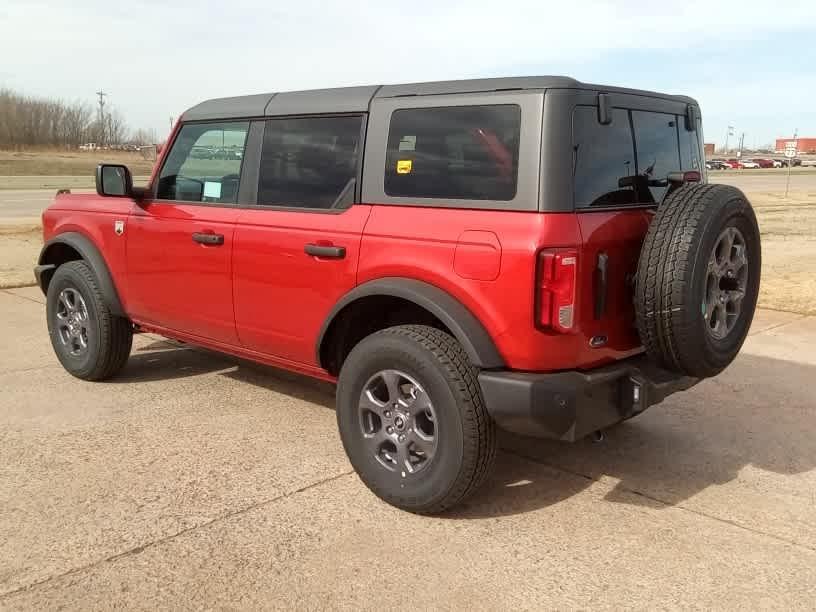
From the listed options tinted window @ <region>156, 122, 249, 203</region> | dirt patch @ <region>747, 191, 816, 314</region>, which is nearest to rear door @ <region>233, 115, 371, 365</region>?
tinted window @ <region>156, 122, 249, 203</region>

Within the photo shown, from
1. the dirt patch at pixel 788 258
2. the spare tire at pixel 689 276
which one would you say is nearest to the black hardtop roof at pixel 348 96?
the spare tire at pixel 689 276

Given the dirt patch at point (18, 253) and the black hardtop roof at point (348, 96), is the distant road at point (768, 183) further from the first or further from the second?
the black hardtop roof at point (348, 96)

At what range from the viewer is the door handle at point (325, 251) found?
3.62 m

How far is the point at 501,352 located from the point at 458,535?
0.79 meters

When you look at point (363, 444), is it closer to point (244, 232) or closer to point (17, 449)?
point (244, 232)

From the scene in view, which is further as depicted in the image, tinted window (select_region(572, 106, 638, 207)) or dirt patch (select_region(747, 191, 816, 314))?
dirt patch (select_region(747, 191, 816, 314))

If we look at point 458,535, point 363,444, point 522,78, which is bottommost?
point 458,535

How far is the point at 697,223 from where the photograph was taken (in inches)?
122

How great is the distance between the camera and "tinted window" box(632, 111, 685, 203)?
3492mm

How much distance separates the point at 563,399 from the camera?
9.95ft

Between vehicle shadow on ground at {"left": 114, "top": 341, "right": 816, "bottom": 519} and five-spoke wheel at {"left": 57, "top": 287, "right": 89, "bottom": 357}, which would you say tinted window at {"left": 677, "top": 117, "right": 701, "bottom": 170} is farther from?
five-spoke wheel at {"left": 57, "top": 287, "right": 89, "bottom": 357}

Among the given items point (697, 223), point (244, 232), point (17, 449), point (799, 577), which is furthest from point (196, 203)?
point (799, 577)

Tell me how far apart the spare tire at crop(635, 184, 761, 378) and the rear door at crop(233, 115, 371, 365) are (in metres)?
1.30

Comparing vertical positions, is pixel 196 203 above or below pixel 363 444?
above
